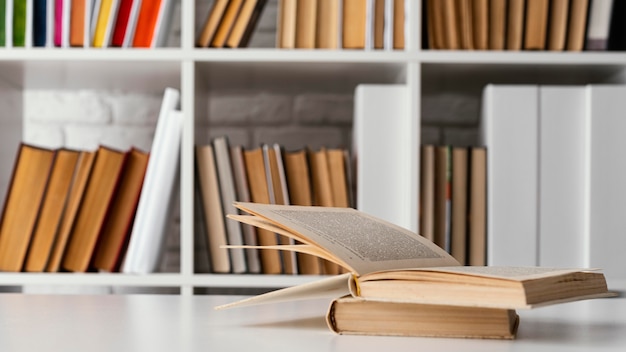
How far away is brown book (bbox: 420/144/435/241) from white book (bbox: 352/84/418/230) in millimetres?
40

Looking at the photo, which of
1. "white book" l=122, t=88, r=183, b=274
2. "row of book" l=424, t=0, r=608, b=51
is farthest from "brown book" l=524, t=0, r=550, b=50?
"white book" l=122, t=88, r=183, b=274

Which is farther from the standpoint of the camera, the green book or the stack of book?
the green book

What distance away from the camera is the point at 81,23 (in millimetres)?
1651

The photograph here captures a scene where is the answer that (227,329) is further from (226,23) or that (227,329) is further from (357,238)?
(226,23)

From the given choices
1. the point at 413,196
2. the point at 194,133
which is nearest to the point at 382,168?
the point at 413,196

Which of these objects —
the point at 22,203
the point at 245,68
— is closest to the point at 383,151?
the point at 245,68

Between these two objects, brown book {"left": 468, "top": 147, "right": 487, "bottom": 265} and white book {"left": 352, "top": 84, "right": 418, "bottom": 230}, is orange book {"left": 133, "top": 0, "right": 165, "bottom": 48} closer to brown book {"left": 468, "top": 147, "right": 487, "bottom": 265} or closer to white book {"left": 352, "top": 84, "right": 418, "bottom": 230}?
white book {"left": 352, "top": 84, "right": 418, "bottom": 230}

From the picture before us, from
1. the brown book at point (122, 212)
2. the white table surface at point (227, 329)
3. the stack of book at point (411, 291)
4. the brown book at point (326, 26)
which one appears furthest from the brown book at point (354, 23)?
the stack of book at point (411, 291)

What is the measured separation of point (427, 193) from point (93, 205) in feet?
2.17

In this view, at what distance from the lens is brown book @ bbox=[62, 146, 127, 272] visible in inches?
64.9

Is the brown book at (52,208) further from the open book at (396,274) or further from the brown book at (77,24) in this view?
the open book at (396,274)

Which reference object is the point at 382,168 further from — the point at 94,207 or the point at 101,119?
the point at 101,119

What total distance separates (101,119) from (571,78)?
1.10 metres

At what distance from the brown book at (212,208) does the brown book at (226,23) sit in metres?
0.21
